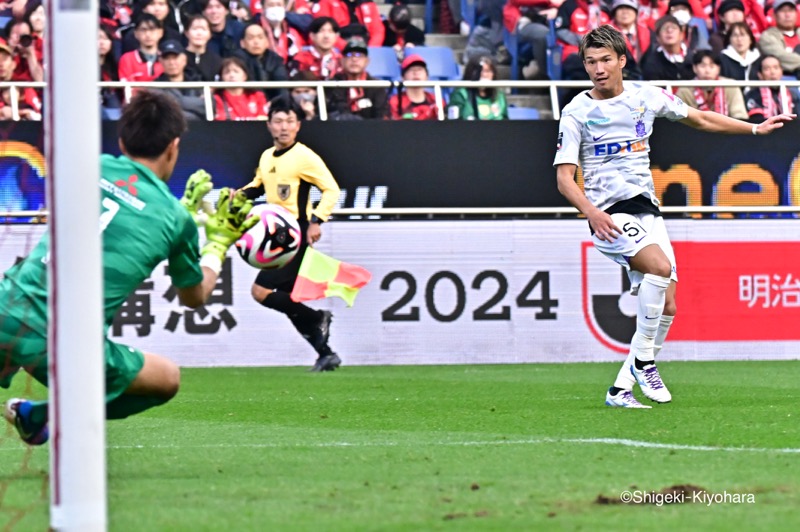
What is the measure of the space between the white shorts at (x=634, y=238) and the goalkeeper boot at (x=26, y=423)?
3960 millimetres

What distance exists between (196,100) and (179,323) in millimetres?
2199

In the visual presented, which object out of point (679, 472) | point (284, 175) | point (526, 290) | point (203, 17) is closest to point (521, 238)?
point (526, 290)

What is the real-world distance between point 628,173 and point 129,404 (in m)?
3.93

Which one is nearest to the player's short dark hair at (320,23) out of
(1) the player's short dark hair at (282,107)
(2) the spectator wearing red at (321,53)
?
(2) the spectator wearing red at (321,53)

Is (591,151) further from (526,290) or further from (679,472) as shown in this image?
(526,290)

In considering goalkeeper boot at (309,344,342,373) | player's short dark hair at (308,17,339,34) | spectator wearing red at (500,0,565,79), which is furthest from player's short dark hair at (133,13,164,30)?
spectator wearing red at (500,0,565,79)

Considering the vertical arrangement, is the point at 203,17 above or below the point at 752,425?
above

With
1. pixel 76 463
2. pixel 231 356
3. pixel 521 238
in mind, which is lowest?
pixel 231 356

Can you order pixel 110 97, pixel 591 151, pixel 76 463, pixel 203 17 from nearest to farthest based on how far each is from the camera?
pixel 76 463 → pixel 591 151 → pixel 110 97 → pixel 203 17

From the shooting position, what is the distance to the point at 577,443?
6961 millimetres

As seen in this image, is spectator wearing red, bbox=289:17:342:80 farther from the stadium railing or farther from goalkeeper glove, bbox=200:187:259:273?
goalkeeper glove, bbox=200:187:259:273

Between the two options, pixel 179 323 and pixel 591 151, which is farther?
pixel 179 323

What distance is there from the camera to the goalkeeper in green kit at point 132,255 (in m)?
5.67

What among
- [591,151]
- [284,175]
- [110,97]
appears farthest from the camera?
[110,97]
